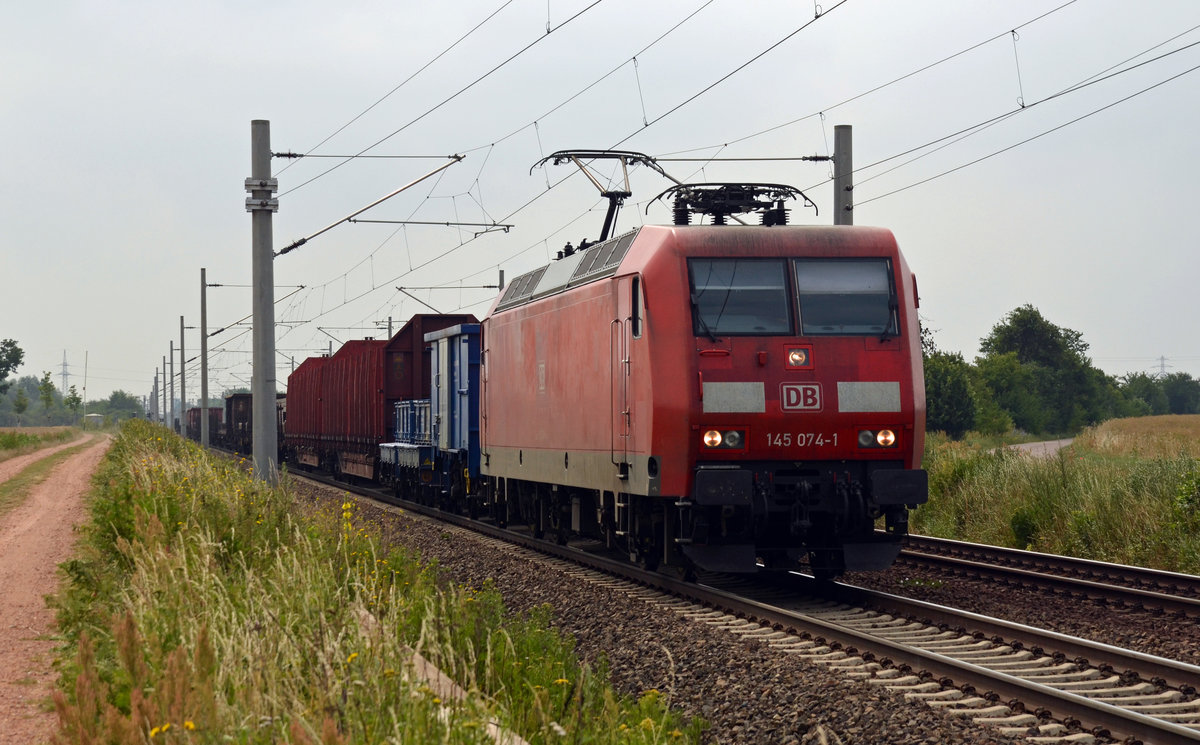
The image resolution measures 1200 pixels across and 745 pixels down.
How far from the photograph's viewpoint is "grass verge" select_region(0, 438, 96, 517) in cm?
2853

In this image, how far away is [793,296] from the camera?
11570mm

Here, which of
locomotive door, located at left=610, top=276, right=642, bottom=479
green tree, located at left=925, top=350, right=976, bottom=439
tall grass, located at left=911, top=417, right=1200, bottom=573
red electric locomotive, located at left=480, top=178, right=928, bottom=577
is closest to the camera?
red electric locomotive, located at left=480, top=178, right=928, bottom=577

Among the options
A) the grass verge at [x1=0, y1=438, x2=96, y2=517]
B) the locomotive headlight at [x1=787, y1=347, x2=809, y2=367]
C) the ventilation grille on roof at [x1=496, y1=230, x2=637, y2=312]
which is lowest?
the grass verge at [x1=0, y1=438, x2=96, y2=517]

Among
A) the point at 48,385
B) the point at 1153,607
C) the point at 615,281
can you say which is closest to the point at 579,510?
the point at 615,281

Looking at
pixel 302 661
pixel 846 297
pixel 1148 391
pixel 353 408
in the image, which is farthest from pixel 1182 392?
pixel 302 661

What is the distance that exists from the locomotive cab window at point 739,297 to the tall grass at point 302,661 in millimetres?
3150

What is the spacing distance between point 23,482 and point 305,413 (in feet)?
29.4

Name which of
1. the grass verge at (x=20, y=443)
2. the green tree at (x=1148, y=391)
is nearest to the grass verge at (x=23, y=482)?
the grass verge at (x=20, y=443)

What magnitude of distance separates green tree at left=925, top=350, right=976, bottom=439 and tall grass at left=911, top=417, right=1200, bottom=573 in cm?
4261

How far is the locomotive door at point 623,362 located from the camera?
1165cm

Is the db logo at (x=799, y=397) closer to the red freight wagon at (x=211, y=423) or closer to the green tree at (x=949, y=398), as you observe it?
the green tree at (x=949, y=398)

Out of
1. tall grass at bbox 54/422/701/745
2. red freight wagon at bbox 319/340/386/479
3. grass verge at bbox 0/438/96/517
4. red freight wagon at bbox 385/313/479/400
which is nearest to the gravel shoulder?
tall grass at bbox 54/422/701/745

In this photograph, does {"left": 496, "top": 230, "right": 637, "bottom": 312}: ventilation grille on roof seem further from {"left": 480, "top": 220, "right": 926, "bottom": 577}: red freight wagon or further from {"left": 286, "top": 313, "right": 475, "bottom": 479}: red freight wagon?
{"left": 286, "top": 313, "right": 475, "bottom": 479}: red freight wagon

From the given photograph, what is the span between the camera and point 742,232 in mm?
11719
